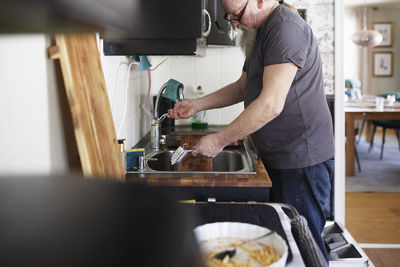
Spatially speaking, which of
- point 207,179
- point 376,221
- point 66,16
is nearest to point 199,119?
point 207,179

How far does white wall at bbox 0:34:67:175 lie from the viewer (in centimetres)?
70

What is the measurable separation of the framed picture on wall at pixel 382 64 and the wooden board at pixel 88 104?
8836 mm

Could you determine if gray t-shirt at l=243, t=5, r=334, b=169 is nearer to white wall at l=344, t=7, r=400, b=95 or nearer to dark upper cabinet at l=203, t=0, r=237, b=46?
dark upper cabinet at l=203, t=0, r=237, b=46

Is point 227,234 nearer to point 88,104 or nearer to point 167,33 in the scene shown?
point 88,104

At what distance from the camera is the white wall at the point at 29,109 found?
2.30ft

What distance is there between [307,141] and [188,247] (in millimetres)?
1777

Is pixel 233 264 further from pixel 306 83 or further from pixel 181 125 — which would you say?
pixel 181 125

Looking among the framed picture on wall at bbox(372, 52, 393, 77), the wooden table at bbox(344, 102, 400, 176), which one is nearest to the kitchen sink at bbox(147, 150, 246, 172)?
the wooden table at bbox(344, 102, 400, 176)

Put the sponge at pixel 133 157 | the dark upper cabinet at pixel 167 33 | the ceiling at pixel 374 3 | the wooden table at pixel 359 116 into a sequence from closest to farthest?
the dark upper cabinet at pixel 167 33, the sponge at pixel 133 157, the wooden table at pixel 359 116, the ceiling at pixel 374 3

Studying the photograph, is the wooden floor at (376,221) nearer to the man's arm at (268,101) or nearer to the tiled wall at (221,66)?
the tiled wall at (221,66)

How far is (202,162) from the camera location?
7.74ft

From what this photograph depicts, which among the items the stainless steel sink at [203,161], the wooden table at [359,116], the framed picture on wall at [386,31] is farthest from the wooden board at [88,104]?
the framed picture on wall at [386,31]

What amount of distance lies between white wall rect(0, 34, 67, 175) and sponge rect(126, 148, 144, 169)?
0.73m

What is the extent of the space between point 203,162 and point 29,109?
1509 millimetres
